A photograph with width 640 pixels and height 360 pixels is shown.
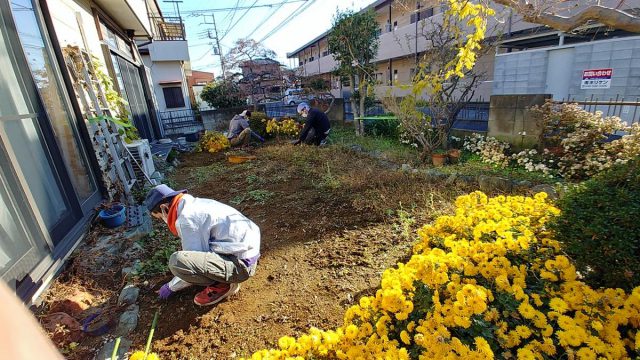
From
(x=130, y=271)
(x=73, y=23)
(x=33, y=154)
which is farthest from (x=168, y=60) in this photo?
(x=130, y=271)

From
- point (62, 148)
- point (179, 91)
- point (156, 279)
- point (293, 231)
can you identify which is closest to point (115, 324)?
point (156, 279)

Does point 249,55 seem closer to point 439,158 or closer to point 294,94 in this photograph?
point 294,94

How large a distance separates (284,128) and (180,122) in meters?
6.93

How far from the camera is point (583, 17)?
207cm

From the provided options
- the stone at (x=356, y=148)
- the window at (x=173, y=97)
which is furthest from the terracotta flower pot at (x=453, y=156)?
the window at (x=173, y=97)

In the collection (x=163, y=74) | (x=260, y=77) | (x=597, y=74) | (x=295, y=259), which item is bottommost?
(x=295, y=259)

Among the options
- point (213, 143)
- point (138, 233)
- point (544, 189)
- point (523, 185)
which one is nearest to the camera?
point (138, 233)

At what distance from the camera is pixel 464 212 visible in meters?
2.23

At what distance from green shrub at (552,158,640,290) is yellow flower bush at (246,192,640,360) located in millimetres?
83

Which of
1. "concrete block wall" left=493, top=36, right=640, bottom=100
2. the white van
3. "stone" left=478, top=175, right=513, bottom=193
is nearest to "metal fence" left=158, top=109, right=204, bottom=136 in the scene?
the white van

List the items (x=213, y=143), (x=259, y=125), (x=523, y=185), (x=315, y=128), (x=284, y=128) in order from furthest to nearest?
(x=259, y=125) → (x=284, y=128) → (x=213, y=143) → (x=315, y=128) → (x=523, y=185)

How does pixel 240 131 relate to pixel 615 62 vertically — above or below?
below

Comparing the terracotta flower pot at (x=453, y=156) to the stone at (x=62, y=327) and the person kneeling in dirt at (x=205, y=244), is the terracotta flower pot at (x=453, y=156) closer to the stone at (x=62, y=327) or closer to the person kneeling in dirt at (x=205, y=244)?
the person kneeling in dirt at (x=205, y=244)

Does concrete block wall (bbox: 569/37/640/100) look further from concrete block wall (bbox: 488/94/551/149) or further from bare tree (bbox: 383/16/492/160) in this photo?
concrete block wall (bbox: 488/94/551/149)
